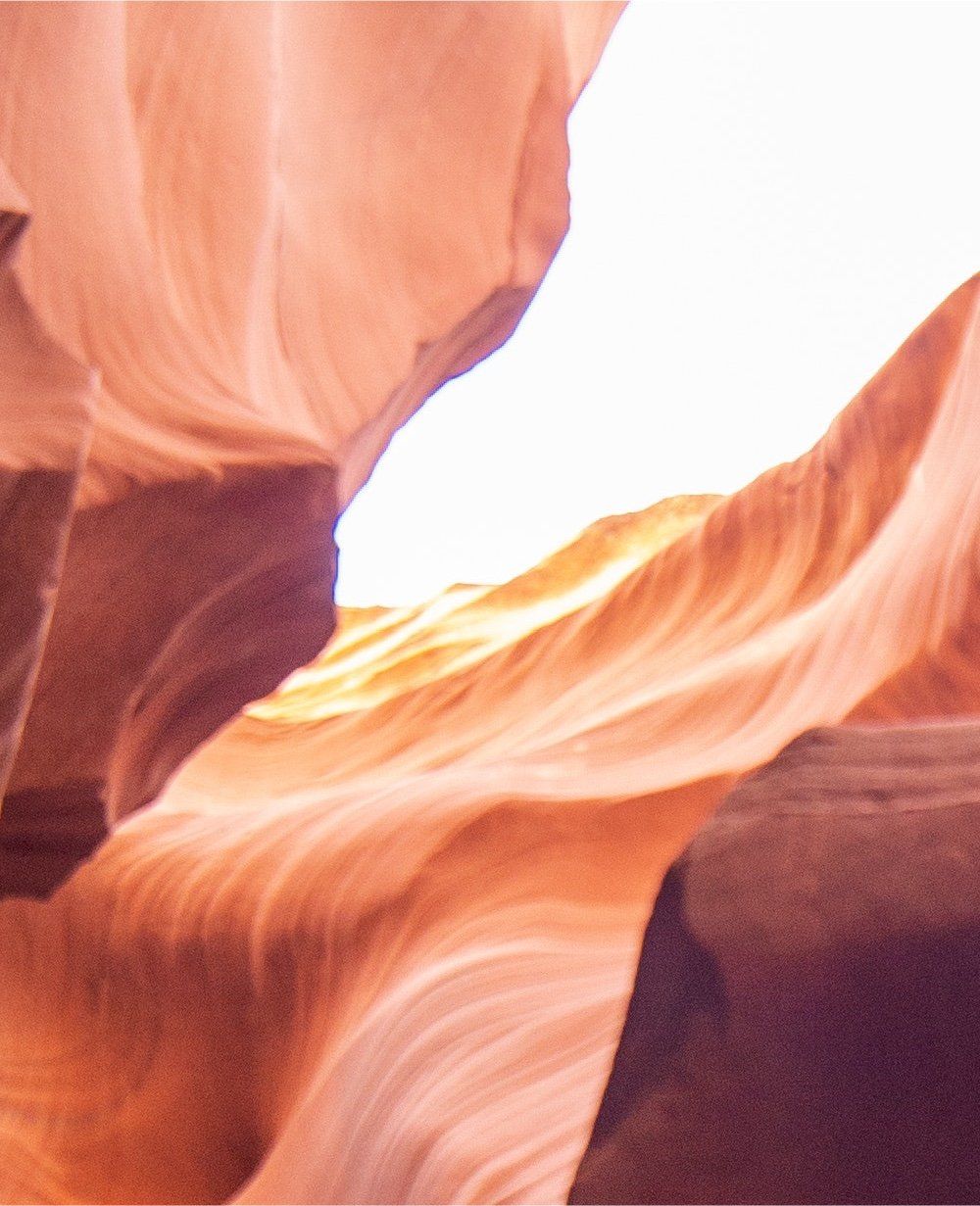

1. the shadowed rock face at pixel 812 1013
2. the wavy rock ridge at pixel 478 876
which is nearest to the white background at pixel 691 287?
the wavy rock ridge at pixel 478 876

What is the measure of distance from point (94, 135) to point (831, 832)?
1.41 meters

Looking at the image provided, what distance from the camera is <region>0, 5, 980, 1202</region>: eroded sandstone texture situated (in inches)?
50.6

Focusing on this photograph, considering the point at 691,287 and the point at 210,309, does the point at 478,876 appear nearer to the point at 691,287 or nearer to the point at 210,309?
the point at 210,309

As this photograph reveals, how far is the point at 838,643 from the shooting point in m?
3.07

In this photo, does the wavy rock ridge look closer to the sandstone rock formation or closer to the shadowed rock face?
the sandstone rock formation

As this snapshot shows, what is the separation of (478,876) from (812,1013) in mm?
1887

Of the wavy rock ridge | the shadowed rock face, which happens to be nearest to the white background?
the wavy rock ridge

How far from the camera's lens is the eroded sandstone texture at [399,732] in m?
1.29

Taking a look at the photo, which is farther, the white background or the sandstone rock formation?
the white background

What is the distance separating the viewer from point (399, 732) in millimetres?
4059

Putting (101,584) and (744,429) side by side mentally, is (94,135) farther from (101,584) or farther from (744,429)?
(744,429)

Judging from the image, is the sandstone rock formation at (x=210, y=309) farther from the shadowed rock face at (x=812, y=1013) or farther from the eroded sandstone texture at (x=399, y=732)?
the shadowed rock face at (x=812, y=1013)

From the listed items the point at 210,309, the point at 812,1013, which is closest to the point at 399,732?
the point at 210,309

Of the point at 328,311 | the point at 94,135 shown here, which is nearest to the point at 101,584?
the point at 94,135
